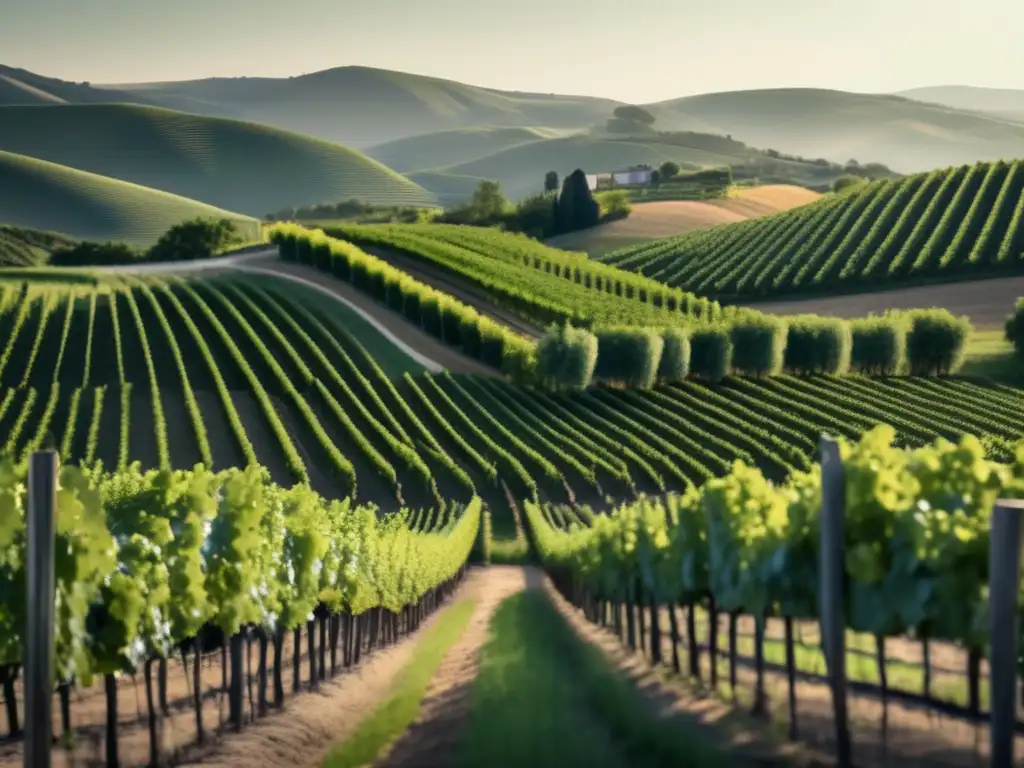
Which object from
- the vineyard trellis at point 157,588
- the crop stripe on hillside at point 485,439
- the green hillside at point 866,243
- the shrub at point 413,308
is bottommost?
the crop stripe on hillside at point 485,439

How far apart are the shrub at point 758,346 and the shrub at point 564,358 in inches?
394

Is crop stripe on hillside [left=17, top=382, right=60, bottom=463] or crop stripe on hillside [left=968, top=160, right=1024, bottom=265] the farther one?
crop stripe on hillside [left=968, top=160, right=1024, bottom=265]

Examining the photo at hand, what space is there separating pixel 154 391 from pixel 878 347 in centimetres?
4166

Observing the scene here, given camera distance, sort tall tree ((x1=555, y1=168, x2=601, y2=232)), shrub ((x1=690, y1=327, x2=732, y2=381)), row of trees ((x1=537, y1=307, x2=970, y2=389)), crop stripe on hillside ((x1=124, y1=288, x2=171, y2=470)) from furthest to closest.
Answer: tall tree ((x1=555, y1=168, x2=601, y2=232)) < shrub ((x1=690, y1=327, x2=732, y2=381)) < row of trees ((x1=537, y1=307, x2=970, y2=389)) < crop stripe on hillside ((x1=124, y1=288, x2=171, y2=470))

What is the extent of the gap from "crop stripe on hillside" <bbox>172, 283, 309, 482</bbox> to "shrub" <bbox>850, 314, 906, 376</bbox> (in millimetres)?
35260

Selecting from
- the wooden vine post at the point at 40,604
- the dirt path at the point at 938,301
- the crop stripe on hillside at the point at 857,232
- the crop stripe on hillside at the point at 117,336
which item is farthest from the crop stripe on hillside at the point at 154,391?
the crop stripe on hillside at the point at 857,232

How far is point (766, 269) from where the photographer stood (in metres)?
109

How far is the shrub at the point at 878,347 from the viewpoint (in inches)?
3132

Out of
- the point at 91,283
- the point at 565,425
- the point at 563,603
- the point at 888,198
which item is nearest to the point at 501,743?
the point at 563,603

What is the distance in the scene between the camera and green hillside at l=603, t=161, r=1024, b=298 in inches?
4053

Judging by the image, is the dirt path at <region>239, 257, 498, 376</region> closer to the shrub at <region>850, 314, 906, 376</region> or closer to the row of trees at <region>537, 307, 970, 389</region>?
the row of trees at <region>537, 307, 970, 389</region>

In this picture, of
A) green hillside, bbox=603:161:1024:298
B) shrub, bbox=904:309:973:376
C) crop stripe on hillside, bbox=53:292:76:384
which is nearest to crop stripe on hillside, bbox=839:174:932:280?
green hillside, bbox=603:161:1024:298

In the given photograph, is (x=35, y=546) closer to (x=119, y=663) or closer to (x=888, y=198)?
(x=119, y=663)

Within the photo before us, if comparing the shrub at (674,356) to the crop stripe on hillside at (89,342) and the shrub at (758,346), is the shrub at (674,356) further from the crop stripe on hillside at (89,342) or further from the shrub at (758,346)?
the crop stripe on hillside at (89,342)
